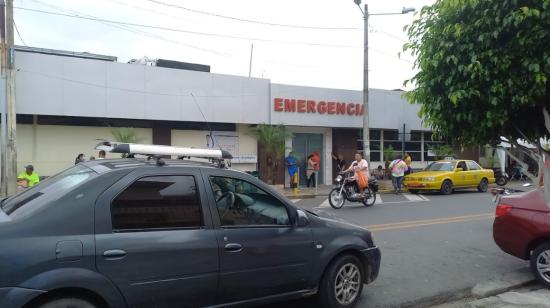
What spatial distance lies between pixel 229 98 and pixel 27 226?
15335mm

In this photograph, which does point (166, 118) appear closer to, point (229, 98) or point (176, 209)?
point (229, 98)

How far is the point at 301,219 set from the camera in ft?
16.2

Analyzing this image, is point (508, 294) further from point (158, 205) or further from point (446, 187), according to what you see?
point (446, 187)

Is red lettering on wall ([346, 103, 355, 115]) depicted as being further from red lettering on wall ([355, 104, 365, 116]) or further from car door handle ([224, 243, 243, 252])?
car door handle ([224, 243, 243, 252])

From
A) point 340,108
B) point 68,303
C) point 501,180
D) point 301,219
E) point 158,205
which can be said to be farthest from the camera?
point 501,180

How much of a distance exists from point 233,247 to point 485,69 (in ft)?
9.36

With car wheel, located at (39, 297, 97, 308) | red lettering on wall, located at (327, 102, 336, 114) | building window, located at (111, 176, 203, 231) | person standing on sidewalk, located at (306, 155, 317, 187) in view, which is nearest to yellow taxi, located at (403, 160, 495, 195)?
person standing on sidewalk, located at (306, 155, 317, 187)

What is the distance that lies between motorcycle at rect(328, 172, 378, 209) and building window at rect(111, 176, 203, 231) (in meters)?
10.5

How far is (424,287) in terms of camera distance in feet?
20.7

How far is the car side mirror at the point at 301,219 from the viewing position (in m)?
4.91

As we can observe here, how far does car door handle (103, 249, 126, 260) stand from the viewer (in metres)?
3.75

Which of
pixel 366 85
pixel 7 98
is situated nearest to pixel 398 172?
pixel 366 85

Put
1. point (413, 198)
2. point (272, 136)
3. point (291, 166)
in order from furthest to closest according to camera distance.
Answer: point (291, 166)
point (272, 136)
point (413, 198)

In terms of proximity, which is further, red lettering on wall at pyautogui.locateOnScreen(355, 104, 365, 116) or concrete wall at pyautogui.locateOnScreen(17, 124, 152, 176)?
red lettering on wall at pyautogui.locateOnScreen(355, 104, 365, 116)
